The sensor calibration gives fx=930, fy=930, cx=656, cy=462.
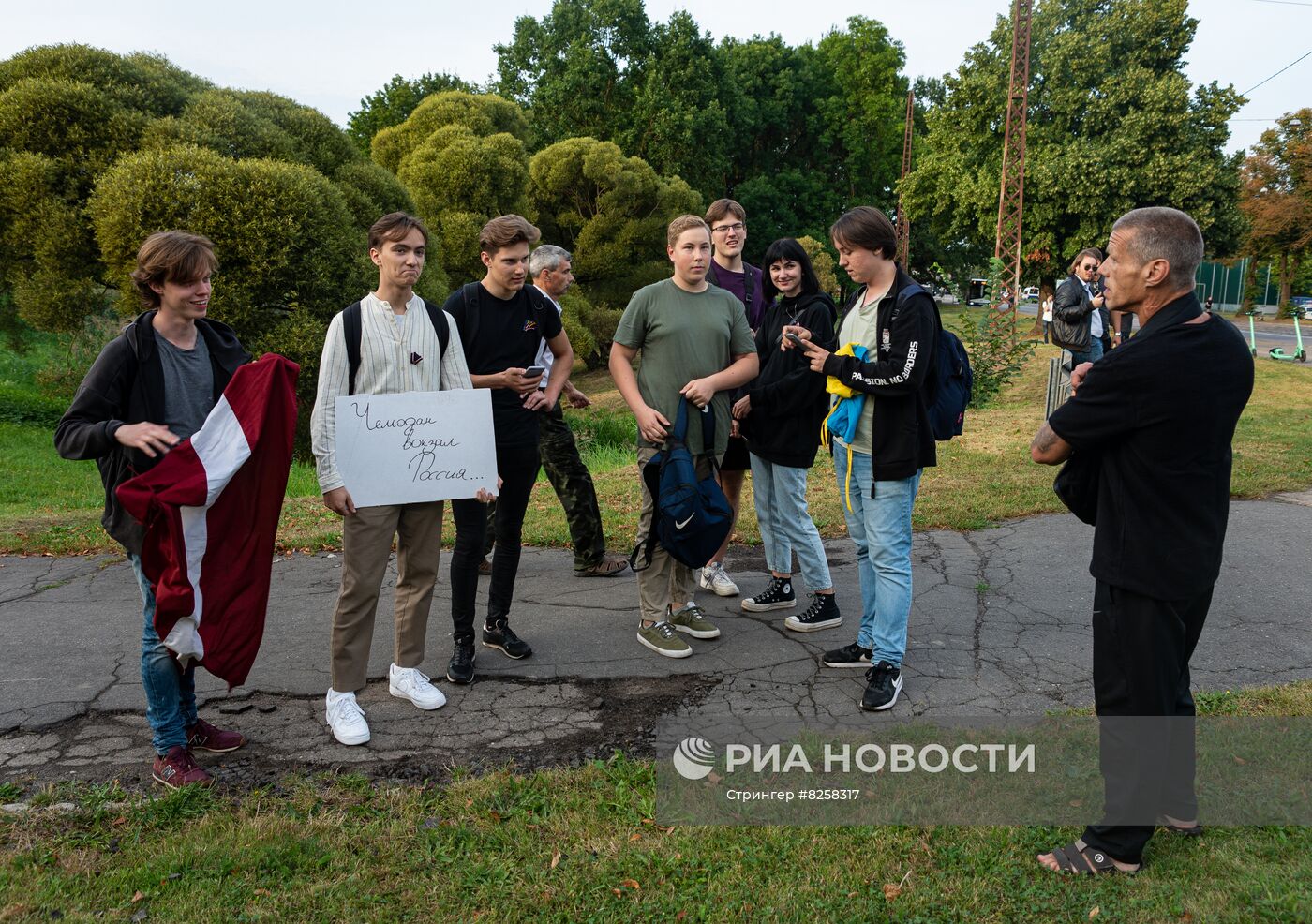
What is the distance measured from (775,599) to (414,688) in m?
2.22

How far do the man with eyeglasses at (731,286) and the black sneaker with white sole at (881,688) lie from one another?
122cm

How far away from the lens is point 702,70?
Result: 37000mm

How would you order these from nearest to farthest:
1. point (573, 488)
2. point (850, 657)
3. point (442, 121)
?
point (850, 657)
point (573, 488)
point (442, 121)

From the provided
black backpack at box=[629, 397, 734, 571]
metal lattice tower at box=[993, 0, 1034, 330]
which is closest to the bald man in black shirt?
black backpack at box=[629, 397, 734, 571]

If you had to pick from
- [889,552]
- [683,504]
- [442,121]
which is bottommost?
[889,552]

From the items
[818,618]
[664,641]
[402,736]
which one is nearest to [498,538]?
[664,641]

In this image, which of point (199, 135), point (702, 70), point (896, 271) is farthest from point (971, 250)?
point (896, 271)

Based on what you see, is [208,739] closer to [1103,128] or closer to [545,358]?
[545,358]

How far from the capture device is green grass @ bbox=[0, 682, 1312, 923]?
2.80 metres

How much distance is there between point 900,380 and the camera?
4.04m

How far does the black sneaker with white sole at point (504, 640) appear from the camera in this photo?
4836 millimetres

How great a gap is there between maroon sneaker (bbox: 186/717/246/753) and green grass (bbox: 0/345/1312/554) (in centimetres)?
337

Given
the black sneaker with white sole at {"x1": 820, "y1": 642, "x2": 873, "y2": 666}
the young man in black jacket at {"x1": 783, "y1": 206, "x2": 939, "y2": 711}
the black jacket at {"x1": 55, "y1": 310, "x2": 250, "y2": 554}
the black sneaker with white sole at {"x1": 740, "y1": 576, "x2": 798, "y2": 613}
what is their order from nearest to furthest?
1. the black jacket at {"x1": 55, "y1": 310, "x2": 250, "y2": 554}
2. the young man in black jacket at {"x1": 783, "y1": 206, "x2": 939, "y2": 711}
3. the black sneaker with white sole at {"x1": 820, "y1": 642, "x2": 873, "y2": 666}
4. the black sneaker with white sole at {"x1": 740, "y1": 576, "x2": 798, "y2": 613}

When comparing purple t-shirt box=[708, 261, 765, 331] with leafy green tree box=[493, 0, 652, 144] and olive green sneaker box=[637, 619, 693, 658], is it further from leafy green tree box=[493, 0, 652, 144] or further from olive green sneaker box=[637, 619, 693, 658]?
leafy green tree box=[493, 0, 652, 144]
